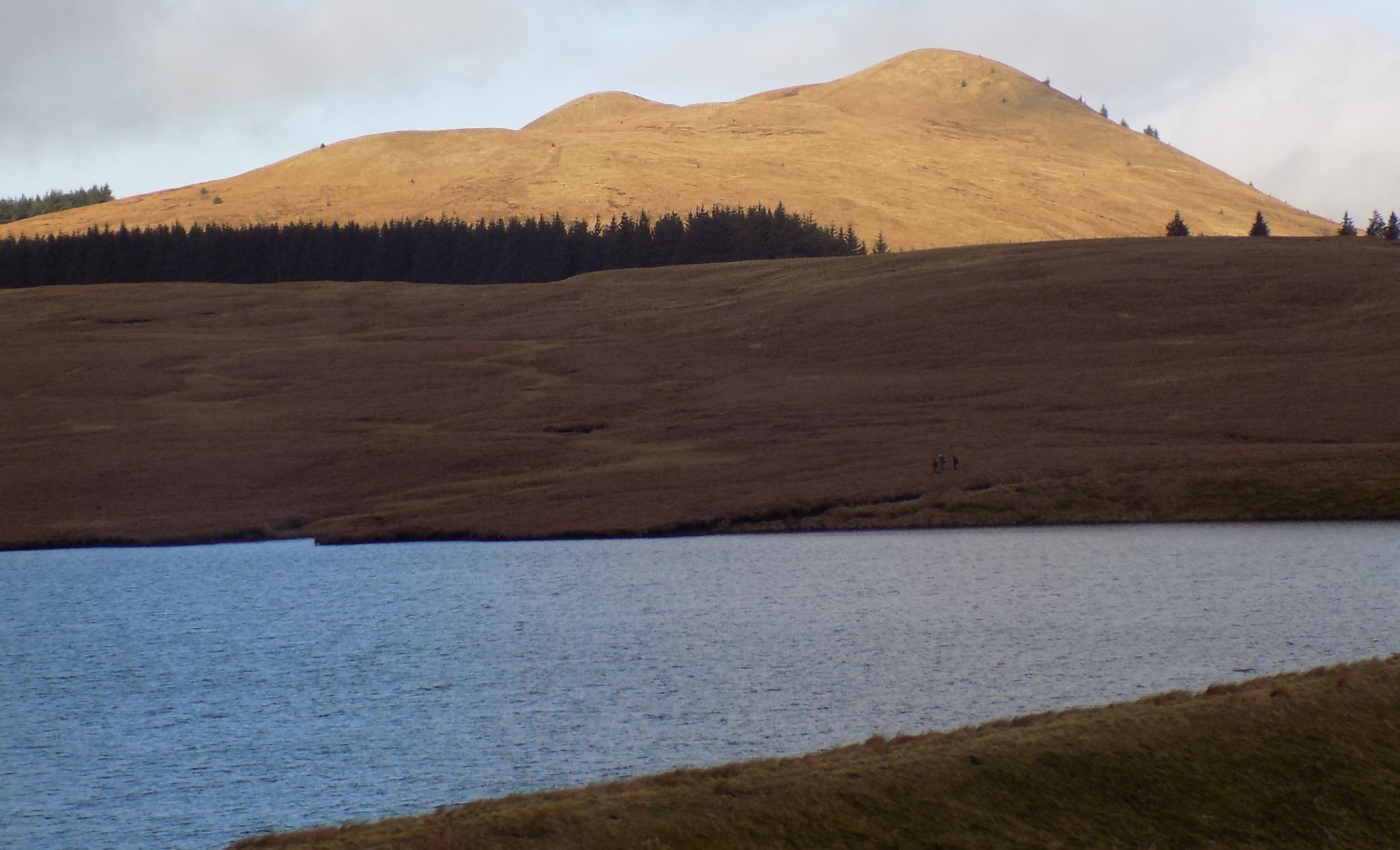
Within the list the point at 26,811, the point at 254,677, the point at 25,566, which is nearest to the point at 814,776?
the point at 26,811

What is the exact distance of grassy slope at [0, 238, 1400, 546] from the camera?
178ft

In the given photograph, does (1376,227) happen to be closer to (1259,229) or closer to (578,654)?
(1259,229)

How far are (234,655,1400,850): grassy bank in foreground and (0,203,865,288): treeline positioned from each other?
136898 mm

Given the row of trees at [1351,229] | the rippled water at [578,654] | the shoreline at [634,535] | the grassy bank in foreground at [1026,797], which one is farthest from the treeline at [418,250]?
the grassy bank in foreground at [1026,797]

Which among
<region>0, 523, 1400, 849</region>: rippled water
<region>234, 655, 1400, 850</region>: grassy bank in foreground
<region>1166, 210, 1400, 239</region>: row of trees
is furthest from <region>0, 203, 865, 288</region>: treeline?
<region>234, 655, 1400, 850</region>: grassy bank in foreground

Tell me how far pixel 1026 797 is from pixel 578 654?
16.4 m

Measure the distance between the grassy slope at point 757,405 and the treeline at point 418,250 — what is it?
38.4m

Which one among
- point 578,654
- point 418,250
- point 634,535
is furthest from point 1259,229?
point 578,654

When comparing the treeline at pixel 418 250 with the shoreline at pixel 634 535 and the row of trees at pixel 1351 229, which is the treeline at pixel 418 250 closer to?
the row of trees at pixel 1351 229

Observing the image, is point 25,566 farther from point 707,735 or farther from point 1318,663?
point 1318,663

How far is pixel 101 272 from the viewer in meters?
167

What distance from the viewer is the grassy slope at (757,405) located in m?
54.3

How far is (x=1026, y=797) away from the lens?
15258mm

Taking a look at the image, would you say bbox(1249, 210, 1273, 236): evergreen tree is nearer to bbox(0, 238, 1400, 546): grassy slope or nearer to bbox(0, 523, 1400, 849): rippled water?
bbox(0, 238, 1400, 546): grassy slope
